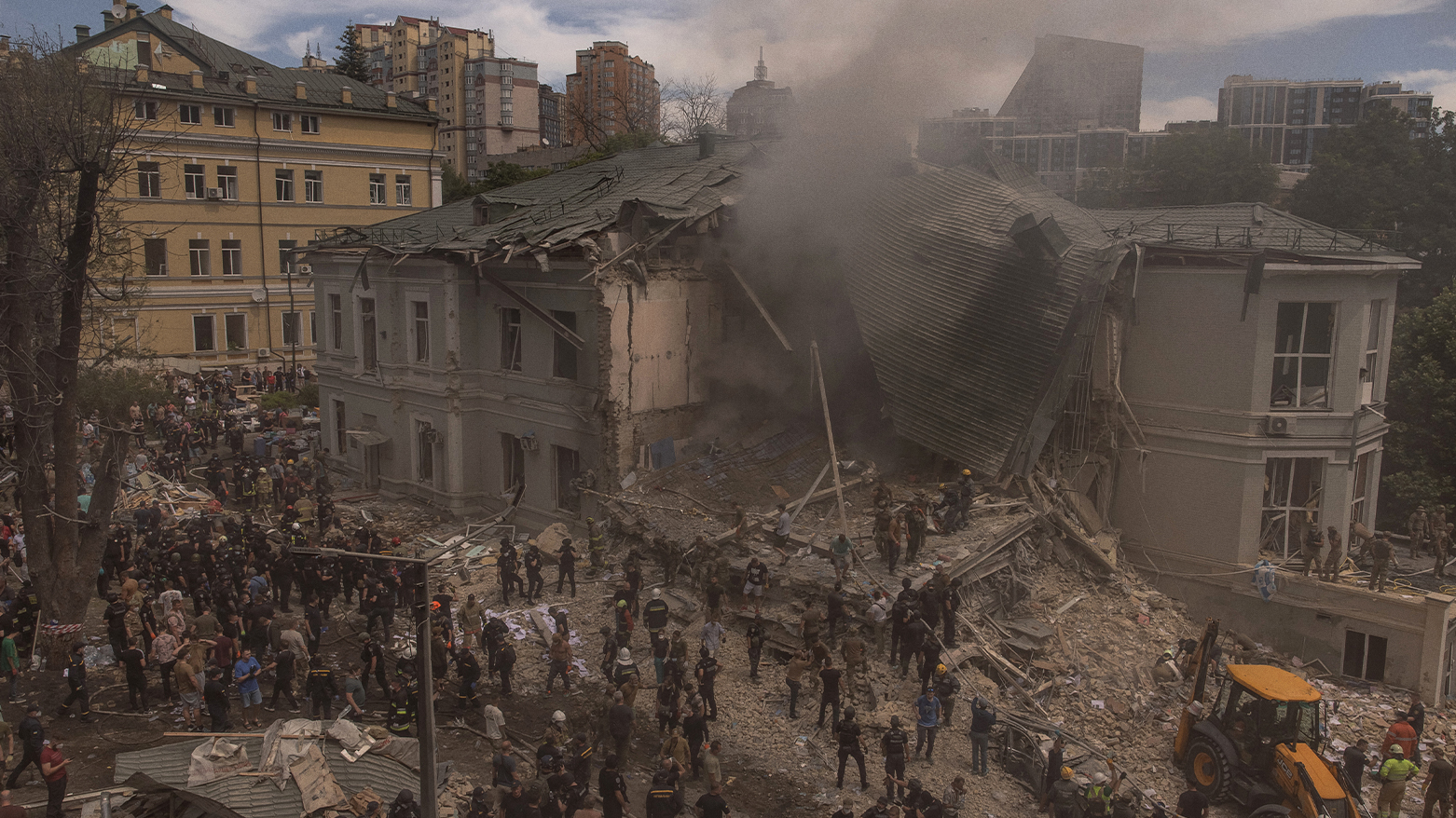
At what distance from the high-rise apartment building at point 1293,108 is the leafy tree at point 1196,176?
1.90 meters

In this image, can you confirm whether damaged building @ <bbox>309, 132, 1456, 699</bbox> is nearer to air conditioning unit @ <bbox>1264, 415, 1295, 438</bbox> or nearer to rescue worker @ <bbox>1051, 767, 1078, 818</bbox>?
air conditioning unit @ <bbox>1264, 415, 1295, 438</bbox>

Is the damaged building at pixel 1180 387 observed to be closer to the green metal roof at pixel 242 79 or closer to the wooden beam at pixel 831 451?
the wooden beam at pixel 831 451

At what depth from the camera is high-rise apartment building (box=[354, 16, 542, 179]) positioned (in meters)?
96.7

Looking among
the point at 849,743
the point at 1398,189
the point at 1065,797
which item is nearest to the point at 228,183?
the point at 849,743

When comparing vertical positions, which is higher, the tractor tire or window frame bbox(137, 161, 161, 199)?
window frame bbox(137, 161, 161, 199)

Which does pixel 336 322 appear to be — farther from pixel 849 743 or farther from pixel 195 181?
pixel 849 743

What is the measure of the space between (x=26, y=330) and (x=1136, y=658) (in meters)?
21.0

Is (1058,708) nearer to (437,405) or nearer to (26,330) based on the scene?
(437,405)

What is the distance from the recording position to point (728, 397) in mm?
24594

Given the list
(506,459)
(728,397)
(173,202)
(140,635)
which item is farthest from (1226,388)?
(173,202)

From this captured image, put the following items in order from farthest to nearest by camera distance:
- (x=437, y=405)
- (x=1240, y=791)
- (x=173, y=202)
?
(x=173, y=202)
(x=437, y=405)
(x=1240, y=791)

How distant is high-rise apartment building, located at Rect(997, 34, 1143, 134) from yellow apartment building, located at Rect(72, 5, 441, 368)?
29.4 meters

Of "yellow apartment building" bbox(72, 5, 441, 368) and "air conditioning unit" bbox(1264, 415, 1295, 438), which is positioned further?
"yellow apartment building" bbox(72, 5, 441, 368)

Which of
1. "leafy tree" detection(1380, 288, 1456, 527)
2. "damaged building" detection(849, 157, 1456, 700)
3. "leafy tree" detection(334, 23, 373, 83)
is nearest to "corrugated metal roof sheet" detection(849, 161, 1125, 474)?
"damaged building" detection(849, 157, 1456, 700)
